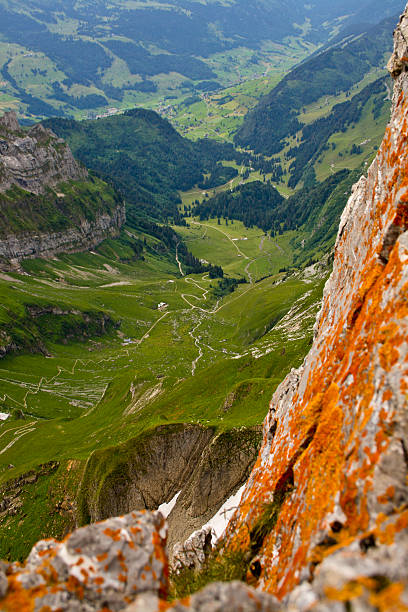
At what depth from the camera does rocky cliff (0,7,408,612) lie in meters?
9.90

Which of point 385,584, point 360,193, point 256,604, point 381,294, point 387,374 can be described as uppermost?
point 360,193

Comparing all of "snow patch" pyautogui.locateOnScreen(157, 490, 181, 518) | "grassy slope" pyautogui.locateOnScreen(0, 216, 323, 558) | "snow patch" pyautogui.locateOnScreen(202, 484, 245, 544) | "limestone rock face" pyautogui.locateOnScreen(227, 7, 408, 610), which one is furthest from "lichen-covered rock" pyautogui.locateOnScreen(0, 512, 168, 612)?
"snow patch" pyautogui.locateOnScreen(157, 490, 181, 518)

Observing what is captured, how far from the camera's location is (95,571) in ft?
41.5

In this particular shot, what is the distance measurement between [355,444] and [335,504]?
7.06ft

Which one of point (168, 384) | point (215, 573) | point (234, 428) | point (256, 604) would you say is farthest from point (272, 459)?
point (168, 384)

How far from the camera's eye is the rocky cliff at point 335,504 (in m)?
9.90

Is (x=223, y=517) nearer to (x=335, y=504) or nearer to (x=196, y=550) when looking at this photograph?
(x=196, y=550)

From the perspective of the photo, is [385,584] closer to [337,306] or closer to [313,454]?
[313,454]

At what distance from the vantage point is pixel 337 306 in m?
24.5

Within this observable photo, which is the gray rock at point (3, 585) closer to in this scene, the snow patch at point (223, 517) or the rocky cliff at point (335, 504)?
the rocky cliff at point (335, 504)

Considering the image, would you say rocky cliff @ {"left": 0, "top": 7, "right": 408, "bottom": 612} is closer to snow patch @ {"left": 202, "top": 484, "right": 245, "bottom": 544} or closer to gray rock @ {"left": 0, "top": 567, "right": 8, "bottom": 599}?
gray rock @ {"left": 0, "top": 567, "right": 8, "bottom": 599}

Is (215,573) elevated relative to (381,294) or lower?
lower

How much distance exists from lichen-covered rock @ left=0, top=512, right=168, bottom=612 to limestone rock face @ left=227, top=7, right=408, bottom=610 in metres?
5.01

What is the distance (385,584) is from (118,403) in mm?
129619
